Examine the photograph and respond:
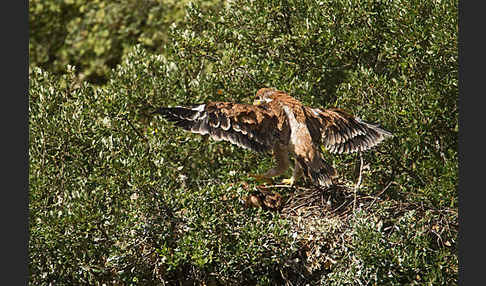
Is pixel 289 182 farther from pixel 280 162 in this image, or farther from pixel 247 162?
pixel 247 162

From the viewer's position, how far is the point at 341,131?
21.7 feet

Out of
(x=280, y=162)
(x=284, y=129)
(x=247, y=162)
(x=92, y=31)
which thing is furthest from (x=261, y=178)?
(x=92, y=31)

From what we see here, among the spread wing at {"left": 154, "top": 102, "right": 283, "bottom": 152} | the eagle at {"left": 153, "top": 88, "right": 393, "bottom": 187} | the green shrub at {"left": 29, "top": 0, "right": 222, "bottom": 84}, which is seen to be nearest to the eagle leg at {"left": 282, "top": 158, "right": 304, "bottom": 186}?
the eagle at {"left": 153, "top": 88, "right": 393, "bottom": 187}

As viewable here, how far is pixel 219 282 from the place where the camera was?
653 centimetres

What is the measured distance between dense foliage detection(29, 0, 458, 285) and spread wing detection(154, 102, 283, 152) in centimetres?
45

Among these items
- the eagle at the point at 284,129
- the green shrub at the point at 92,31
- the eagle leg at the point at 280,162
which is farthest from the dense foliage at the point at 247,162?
the green shrub at the point at 92,31

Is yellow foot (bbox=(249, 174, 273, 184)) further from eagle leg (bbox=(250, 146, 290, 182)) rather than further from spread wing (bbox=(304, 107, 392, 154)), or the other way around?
spread wing (bbox=(304, 107, 392, 154))

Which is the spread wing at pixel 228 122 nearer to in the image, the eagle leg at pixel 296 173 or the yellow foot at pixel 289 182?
the eagle leg at pixel 296 173

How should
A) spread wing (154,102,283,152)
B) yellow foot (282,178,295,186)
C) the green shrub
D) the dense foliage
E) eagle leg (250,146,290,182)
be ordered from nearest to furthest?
spread wing (154,102,283,152)
the dense foliage
eagle leg (250,146,290,182)
yellow foot (282,178,295,186)
the green shrub

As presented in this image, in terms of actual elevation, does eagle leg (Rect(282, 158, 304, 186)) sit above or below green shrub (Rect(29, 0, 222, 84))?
above

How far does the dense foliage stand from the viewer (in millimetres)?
6211

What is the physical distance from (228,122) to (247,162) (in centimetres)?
147

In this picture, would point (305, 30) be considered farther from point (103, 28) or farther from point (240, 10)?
point (103, 28)

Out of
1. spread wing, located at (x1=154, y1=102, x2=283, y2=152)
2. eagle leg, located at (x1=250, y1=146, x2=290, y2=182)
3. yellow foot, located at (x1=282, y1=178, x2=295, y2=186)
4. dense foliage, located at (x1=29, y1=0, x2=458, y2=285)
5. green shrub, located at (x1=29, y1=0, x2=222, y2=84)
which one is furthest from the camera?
green shrub, located at (x1=29, y1=0, x2=222, y2=84)
